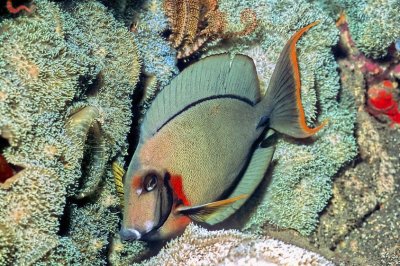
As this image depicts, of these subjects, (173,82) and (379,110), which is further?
(379,110)

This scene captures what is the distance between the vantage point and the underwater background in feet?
→ 6.49

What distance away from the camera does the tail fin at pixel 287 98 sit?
2535 mm

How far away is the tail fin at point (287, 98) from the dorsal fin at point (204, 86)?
0.12 m

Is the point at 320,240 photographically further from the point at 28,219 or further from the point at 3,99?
the point at 3,99

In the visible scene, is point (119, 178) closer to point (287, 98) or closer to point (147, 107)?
point (147, 107)

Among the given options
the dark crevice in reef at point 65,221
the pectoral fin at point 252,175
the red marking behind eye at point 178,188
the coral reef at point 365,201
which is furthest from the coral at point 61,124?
the coral reef at point 365,201

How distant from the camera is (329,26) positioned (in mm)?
3162

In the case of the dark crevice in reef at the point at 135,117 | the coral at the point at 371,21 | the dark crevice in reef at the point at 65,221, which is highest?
the coral at the point at 371,21

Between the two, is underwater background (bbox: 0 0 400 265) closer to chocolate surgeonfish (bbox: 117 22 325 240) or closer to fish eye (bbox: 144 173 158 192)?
chocolate surgeonfish (bbox: 117 22 325 240)

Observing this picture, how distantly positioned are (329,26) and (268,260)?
176 centimetres

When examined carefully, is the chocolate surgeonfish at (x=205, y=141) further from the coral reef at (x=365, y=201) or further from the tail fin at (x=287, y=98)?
the coral reef at (x=365, y=201)

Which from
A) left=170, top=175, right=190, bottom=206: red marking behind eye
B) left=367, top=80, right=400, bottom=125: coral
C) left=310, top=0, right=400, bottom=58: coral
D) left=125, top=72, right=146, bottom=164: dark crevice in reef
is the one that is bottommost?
left=170, top=175, right=190, bottom=206: red marking behind eye

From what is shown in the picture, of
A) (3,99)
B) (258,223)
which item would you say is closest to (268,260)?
(258,223)

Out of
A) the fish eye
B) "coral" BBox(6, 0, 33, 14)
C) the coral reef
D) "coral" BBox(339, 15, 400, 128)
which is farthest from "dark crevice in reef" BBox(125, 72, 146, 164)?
"coral" BBox(339, 15, 400, 128)
